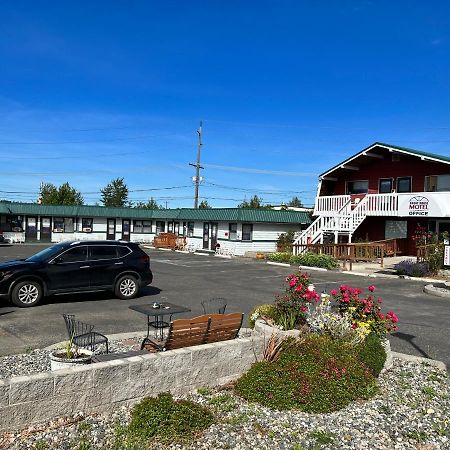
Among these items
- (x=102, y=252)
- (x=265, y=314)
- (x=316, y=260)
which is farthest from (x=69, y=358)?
(x=316, y=260)

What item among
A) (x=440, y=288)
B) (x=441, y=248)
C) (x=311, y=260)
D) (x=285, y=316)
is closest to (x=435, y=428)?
(x=285, y=316)

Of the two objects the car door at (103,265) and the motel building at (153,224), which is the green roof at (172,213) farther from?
the car door at (103,265)

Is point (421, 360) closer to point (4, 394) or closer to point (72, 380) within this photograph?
point (72, 380)

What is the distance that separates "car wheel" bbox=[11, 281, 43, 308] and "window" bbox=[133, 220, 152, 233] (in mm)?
35040

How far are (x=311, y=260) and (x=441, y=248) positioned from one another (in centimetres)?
654

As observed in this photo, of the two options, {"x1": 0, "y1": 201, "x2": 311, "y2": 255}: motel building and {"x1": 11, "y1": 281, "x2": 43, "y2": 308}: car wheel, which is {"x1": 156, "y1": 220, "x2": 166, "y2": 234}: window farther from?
{"x1": 11, "y1": 281, "x2": 43, "y2": 308}: car wheel

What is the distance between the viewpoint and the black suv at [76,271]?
11547 millimetres

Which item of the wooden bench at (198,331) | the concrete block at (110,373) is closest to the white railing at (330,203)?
the wooden bench at (198,331)

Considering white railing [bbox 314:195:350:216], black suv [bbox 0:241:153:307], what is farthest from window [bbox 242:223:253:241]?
black suv [bbox 0:241:153:307]

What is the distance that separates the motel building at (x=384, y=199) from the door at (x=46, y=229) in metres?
25.5

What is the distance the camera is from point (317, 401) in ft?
17.7

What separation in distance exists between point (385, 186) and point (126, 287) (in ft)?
73.1

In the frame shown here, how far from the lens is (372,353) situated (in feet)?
21.0

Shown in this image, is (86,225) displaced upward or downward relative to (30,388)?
upward
